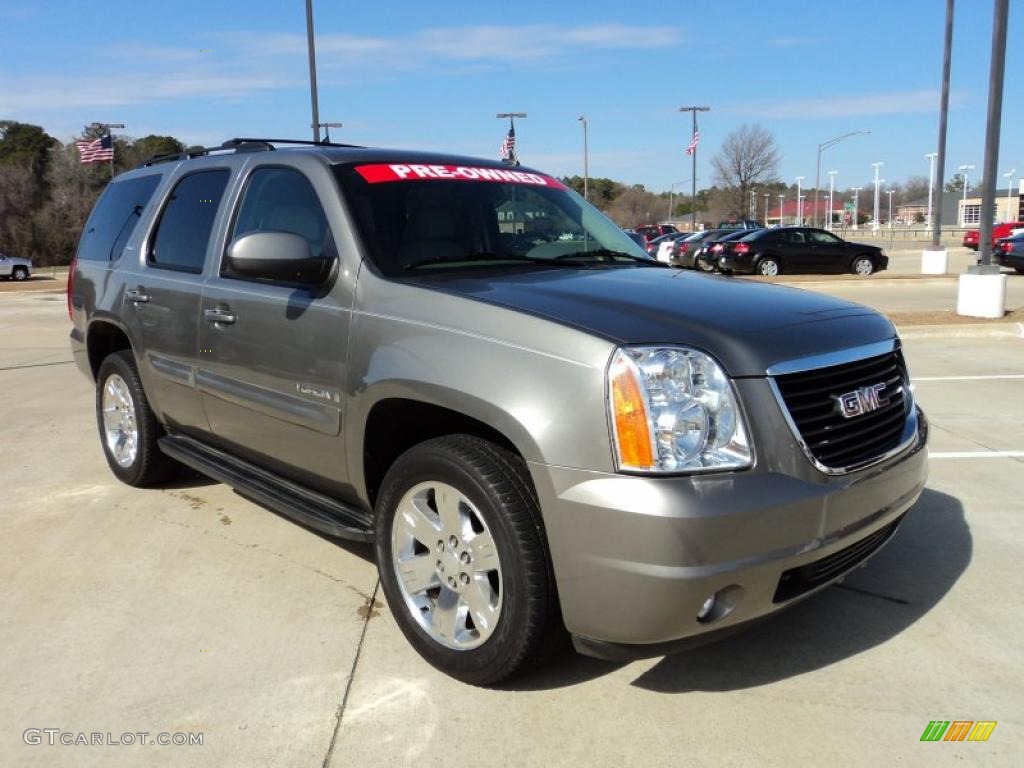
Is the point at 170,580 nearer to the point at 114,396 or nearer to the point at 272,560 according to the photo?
the point at 272,560

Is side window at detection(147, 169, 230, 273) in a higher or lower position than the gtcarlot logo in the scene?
higher

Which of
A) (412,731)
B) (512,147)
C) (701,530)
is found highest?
(512,147)

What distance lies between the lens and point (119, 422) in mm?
5277

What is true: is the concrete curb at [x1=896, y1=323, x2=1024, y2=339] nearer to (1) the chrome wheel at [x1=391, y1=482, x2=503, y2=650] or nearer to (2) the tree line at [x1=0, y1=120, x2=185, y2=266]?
(1) the chrome wheel at [x1=391, y1=482, x2=503, y2=650]

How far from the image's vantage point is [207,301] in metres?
4.02

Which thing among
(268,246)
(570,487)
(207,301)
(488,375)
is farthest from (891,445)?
(207,301)

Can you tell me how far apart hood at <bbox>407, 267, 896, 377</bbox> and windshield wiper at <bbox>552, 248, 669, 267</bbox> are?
0.31 meters

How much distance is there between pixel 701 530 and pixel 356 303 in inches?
62.2

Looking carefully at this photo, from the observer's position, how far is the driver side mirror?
3.18 meters

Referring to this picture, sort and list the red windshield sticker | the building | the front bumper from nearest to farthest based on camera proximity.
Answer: the front bumper < the red windshield sticker < the building

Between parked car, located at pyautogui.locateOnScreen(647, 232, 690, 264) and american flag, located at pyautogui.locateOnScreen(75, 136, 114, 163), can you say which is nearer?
american flag, located at pyautogui.locateOnScreen(75, 136, 114, 163)

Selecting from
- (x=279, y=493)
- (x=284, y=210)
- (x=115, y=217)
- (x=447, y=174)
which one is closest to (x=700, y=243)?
(x=115, y=217)

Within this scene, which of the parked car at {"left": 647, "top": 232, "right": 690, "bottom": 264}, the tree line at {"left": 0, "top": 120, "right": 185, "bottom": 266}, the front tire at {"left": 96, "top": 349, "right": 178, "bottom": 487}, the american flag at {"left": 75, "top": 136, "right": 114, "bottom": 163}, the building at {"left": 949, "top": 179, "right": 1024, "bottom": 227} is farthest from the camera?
the building at {"left": 949, "top": 179, "right": 1024, "bottom": 227}

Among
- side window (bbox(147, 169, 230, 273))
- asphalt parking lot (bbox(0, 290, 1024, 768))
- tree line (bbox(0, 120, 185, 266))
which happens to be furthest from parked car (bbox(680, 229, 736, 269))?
tree line (bbox(0, 120, 185, 266))
